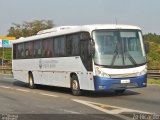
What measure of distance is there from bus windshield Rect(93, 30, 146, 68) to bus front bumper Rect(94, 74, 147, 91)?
1.78ft

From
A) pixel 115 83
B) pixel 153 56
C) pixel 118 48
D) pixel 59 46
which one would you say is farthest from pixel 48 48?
pixel 153 56

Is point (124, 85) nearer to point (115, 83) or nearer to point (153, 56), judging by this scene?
point (115, 83)

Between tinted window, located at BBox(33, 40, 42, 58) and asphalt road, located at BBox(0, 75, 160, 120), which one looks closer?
asphalt road, located at BBox(0, 75, 160, 120)

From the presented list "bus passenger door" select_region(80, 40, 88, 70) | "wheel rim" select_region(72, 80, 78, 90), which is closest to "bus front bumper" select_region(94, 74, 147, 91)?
"bus passenger door" select_region(80, 40, 88, 70)

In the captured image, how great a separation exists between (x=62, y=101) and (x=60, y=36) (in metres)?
4.75

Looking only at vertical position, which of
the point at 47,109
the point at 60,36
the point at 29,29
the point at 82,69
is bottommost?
the point at 47,109

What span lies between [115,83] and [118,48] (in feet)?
4.43

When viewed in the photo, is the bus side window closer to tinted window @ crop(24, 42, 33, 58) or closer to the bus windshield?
tinted window @ crop(24, 42, 33, 58)

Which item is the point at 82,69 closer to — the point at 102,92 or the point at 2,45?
the point at 102,92

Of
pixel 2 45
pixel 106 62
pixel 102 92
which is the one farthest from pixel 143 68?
pixel 2 45

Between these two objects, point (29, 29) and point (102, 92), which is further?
point (29, 29)

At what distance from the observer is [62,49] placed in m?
20.5

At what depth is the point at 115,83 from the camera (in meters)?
17.4

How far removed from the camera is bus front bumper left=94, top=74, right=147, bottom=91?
17281 millimetres
